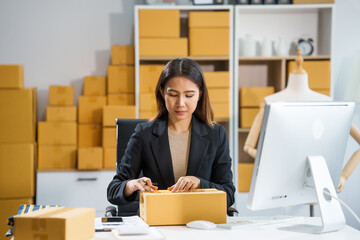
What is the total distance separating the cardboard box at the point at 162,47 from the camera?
11.3 ft

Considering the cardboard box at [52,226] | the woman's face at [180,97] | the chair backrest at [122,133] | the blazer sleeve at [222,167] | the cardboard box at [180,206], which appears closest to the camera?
the cardboard box at [52,226]

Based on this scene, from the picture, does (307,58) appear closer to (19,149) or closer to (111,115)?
(111,115)

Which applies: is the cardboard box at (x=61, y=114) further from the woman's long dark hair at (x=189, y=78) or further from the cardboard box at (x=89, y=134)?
the woman's long dark hair at (x=189, y=78)

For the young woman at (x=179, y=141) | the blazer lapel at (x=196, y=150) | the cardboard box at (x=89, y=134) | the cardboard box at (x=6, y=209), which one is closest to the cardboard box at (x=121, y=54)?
the cardboard box at (x=89, y=134)

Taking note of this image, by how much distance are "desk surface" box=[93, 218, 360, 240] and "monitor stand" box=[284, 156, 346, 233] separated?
1.1 inches

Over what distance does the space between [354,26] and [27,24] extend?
2812 mm

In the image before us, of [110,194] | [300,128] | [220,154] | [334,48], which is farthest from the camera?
[334,48]

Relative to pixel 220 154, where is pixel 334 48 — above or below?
above

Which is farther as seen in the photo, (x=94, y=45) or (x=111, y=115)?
(x=94, y=45)

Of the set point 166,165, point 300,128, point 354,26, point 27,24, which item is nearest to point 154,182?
point 166,165

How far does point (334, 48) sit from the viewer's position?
12.8 feet

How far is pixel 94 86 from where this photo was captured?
3650 millimetres

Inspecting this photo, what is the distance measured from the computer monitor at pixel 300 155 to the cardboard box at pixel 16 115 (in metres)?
2.47

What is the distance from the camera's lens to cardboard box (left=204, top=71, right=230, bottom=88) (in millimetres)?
3477
